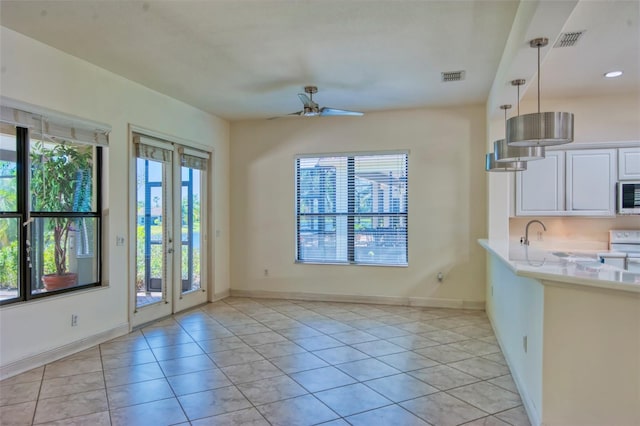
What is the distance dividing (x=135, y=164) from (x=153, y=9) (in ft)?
7.16

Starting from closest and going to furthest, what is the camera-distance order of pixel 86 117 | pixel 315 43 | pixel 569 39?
pixel 569 39 < pixel 315 43 < pixel 86 117

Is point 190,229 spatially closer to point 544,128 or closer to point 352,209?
point 352,209

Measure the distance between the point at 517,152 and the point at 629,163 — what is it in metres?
2.76

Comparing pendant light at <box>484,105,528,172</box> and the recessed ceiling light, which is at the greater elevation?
the recessed ceiling light

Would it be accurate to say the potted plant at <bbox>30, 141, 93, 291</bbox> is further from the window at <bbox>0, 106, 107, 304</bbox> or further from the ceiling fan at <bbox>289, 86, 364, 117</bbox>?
the ceiling fan at <bbox>289, 86, 364, 117</bbox>

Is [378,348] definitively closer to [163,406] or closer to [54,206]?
[163,406]

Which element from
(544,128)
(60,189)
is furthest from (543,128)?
(60,189)

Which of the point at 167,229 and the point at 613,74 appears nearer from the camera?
the point at 613,74

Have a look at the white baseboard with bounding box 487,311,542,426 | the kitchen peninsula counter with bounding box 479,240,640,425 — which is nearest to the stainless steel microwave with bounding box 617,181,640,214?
the white baseboard with bounding box 487,311,542,426

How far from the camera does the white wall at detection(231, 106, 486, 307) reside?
18.5ft

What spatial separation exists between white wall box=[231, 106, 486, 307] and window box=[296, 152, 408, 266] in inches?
5.4

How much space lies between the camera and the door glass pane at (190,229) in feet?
18.5

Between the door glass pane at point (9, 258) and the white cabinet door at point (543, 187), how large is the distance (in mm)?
5484

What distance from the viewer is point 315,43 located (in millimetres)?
3541
